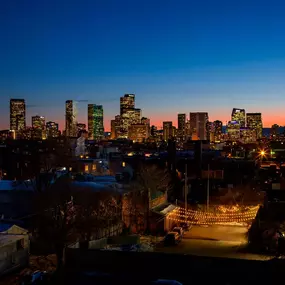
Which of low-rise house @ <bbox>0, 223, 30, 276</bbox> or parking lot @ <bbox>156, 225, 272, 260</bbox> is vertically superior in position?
low-rise house @ <bbox>0, 223, 30, 276</bbox>

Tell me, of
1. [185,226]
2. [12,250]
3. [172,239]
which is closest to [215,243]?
[172,239]

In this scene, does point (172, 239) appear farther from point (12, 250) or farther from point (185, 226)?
point (12, 250)

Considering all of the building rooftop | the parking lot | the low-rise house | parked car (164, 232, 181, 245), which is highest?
the building rooftop

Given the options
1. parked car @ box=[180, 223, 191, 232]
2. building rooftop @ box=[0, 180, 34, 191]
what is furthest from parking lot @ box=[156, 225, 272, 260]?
building rooftop @ box=[0, 180, 34, 191]

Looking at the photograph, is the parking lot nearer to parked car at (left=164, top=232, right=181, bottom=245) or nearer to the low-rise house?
parked car at (left=164, top=232, right=181, bottom=245)

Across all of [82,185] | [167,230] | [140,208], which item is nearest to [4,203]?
[82,185]

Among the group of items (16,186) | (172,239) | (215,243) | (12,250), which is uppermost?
(16,186)

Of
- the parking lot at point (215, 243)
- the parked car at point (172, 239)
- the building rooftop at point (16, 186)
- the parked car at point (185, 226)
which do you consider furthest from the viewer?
the parked car at point (185, 226)

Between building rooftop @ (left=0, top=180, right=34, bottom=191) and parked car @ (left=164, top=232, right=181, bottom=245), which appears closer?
parked car @ (left=164, top=232, right=181, bottom=245)

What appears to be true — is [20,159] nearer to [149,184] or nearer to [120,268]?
[149,184]

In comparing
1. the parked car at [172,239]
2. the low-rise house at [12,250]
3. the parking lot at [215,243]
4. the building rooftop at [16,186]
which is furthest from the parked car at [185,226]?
the low-rise house at [12,250]

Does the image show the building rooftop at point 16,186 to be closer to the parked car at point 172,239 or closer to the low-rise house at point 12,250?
the low-rise house at point 12,250
